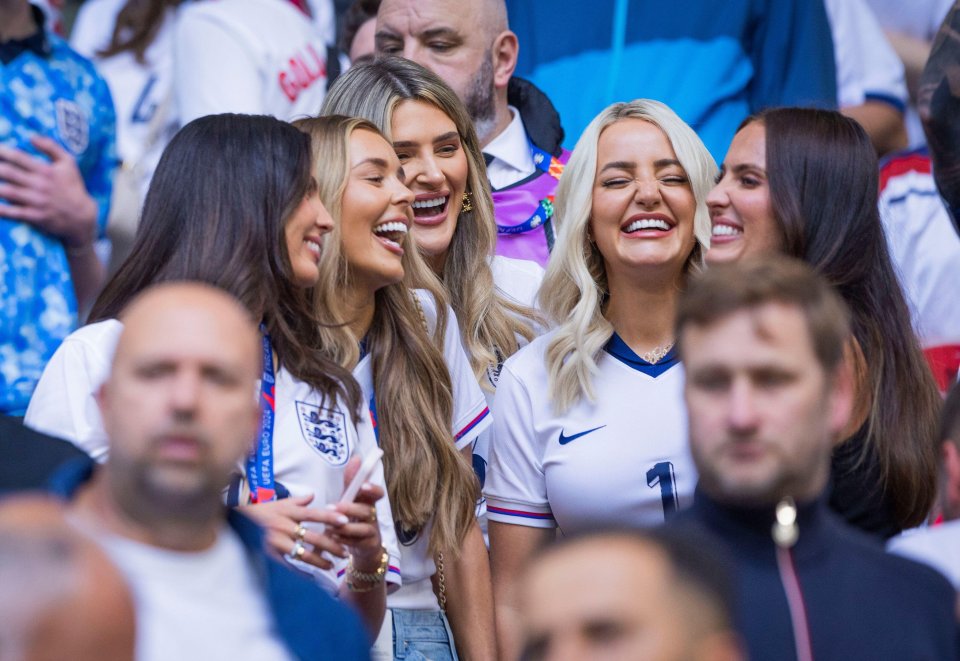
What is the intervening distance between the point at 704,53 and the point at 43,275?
7.93 feet

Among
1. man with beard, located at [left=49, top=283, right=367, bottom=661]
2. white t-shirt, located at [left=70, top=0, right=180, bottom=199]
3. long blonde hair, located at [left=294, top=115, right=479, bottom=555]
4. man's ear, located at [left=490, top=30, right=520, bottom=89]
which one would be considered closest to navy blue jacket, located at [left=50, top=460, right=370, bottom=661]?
man with beard, located at [left=49, top=283, right=367, bottom=661]

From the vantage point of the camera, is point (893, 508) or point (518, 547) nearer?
point (893, 508)

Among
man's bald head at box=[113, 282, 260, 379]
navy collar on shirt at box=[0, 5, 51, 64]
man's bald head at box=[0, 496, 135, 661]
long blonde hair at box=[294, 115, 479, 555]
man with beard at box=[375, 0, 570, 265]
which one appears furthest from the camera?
man with beard at box=[375, 0, 570, 265]

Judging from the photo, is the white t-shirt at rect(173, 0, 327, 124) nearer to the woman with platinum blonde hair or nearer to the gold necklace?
the woman with platinum blonde hair

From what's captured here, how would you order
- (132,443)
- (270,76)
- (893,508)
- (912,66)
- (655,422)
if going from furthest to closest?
(912,66), (270,76), (655,422), (893,508), (132,443)

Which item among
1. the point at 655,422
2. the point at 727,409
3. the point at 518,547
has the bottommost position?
the point at 518,547

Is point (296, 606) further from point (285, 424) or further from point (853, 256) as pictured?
point (853, 256)

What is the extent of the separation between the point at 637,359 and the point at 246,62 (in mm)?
1906

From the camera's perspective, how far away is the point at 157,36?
5.97 meters

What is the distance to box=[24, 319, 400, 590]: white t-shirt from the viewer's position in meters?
3.02

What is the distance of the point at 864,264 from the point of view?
3.71m

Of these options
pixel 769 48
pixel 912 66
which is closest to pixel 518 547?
pixel 769 48

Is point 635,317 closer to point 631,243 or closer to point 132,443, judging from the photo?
point 631,243

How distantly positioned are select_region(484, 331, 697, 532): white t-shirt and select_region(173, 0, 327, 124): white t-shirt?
1.58 m
